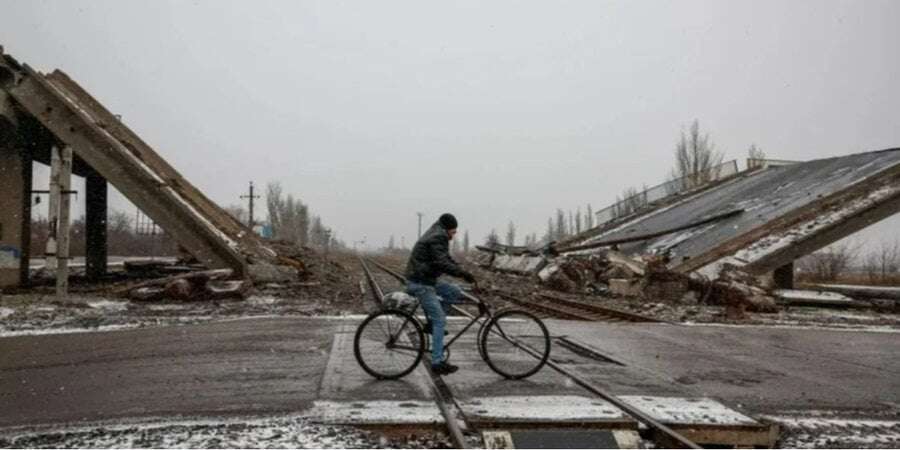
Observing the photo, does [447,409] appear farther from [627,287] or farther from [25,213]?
[25,213]

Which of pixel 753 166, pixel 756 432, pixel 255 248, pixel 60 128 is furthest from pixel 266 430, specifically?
pixel 753 166

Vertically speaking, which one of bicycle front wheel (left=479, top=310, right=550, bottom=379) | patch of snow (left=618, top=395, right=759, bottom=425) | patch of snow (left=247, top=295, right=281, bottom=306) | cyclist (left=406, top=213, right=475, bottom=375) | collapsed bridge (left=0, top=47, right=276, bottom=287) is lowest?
patch of snow (left=618, top=395, right=759, bottom=425)

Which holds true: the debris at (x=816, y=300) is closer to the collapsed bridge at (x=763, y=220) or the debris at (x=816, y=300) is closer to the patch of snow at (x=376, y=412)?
the collapsed bridge at (x=763, y=220)

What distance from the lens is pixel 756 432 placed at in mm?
5961

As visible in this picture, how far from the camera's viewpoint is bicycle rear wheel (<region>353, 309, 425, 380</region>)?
7801 mm

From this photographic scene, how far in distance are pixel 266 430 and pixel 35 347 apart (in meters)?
6.50

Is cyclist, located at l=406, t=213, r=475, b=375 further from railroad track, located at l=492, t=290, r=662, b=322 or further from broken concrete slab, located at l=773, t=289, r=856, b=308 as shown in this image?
broken concrete slab, located at l=773, t=289, r=856, b=308

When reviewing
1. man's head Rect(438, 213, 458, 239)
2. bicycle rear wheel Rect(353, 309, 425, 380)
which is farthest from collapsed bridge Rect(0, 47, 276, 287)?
man's head Rect(438, 213, 458, 239)

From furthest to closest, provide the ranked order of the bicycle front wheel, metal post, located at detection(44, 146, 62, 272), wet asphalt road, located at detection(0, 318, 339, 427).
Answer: metal post, located at detection(44, 146, 62, 272)
the bicycle front wheel
wet asphalt road, located at detection(0, 318, 339, 427)

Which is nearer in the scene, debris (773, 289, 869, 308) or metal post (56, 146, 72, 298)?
metal post (56, 146, 72, 298)

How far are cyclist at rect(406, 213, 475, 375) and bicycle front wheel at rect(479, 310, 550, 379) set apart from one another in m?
0.52

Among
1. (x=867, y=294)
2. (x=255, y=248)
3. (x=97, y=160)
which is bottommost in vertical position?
(x=867, y=294)

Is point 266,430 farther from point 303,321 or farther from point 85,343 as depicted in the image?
point 303,321

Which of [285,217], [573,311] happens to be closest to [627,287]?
[573,311]
